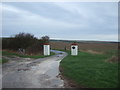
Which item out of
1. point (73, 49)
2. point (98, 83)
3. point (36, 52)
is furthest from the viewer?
point (36, 52)

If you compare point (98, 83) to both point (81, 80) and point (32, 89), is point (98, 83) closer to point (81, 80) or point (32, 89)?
point (81, 80)

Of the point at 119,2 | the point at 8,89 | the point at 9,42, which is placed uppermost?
the point at 119,2

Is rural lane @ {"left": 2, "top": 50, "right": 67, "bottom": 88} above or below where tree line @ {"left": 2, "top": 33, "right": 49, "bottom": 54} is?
below

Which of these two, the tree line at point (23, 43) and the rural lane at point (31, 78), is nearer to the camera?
the rural lane at point (31, 78)

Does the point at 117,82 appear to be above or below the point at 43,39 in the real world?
below

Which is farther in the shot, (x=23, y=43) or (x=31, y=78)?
(x=23, y=43)

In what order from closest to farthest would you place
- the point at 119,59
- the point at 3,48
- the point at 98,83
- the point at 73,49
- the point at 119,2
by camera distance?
the point at 98,83
the point at 119,2
the point at 119,59
the point at 73,49
the point at 3,48

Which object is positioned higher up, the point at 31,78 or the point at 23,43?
the point at 23,43

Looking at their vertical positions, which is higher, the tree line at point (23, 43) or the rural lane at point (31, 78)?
the tree line at point (23, 43)

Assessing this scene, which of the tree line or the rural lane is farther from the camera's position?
the tree line

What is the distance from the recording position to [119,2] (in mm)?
10055

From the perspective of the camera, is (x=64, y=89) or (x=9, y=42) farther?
(x=9, y=42)

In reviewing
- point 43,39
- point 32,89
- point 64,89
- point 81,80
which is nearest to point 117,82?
point 81,80

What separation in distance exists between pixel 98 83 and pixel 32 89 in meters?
2.80
